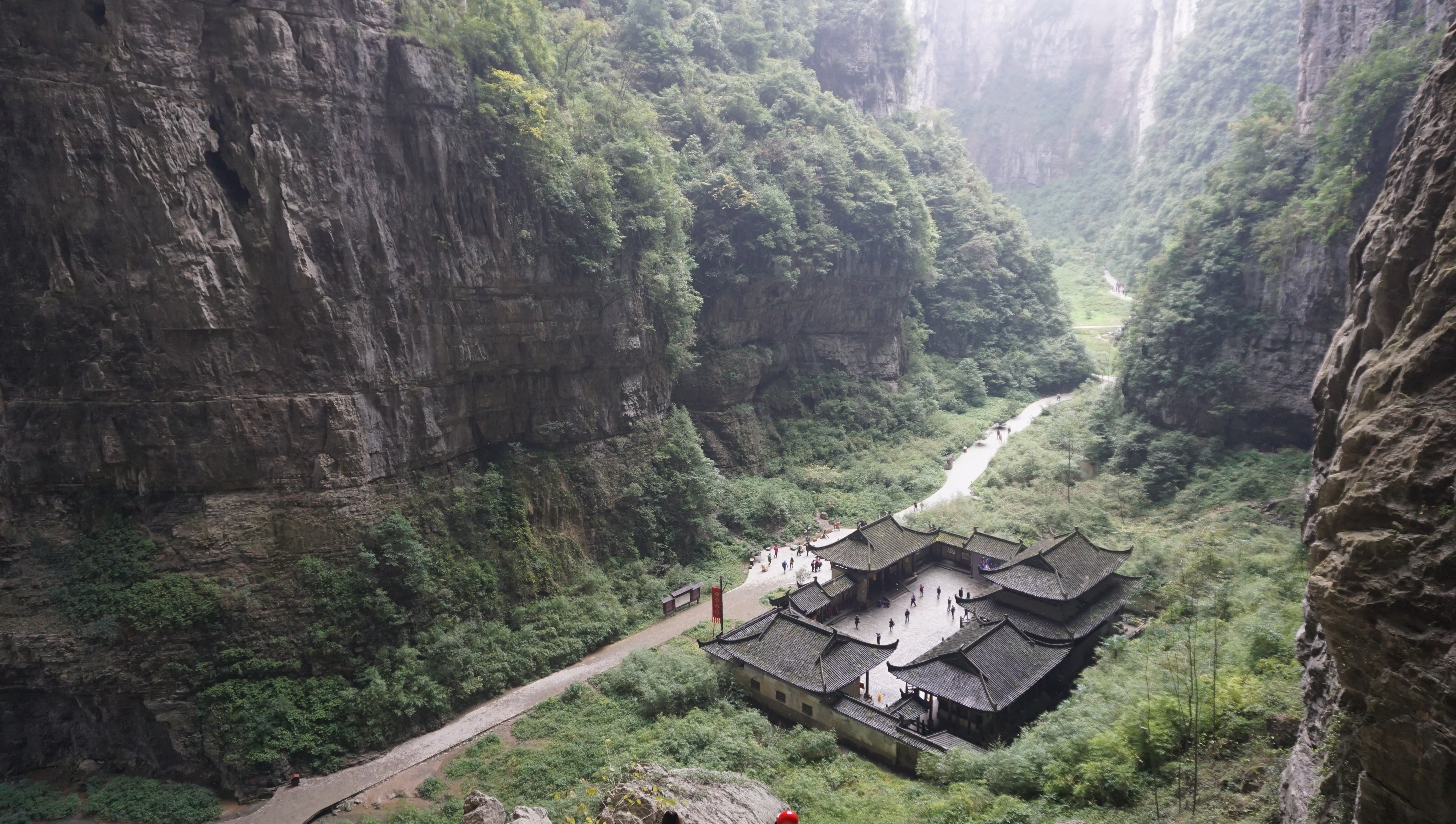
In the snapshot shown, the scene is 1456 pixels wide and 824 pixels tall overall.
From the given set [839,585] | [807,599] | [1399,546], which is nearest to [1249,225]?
[839,585]

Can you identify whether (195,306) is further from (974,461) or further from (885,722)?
(974,461)

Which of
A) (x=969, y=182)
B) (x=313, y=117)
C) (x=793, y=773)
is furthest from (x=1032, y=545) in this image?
(x=969, y=182)

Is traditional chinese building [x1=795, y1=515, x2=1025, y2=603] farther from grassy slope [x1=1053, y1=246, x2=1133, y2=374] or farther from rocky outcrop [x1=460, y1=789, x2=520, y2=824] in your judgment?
grassy slope [x1=1053, y1=246, x2=1133, y2=374]

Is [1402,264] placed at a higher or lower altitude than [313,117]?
lower

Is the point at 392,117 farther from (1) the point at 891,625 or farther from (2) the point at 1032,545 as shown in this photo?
(2) the point at 1032,545

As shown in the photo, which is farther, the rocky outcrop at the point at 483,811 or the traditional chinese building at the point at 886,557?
the traditional chinese building at the point at 886,557

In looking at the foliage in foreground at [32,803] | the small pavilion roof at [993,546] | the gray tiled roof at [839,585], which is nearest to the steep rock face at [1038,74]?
the small pavilion roof at [993,546]

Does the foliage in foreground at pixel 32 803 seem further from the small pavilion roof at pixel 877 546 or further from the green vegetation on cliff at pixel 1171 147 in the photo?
the green vegetation on cliff at pixel 1171 147
